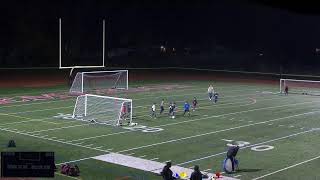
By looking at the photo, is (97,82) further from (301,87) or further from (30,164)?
(30,164)

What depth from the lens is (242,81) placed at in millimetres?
54750

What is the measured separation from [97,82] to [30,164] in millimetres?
33452

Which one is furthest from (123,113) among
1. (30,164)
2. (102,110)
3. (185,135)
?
(30,164)

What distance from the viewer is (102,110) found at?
28.9 metres

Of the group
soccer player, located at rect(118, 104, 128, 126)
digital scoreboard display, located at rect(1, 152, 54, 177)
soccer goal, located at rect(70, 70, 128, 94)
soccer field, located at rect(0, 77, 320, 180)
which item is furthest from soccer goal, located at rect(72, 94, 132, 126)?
digital scoreboard display, located at rect(1, 152, 54, 177)

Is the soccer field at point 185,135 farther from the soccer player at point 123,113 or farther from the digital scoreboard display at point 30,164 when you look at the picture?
the digital scoreboard display at point 30,164

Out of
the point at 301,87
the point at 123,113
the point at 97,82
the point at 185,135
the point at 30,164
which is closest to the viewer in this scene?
the point at 30,164

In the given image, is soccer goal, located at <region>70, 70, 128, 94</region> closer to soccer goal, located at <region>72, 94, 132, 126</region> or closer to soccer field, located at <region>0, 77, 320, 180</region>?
soccer field, located at <region>0, 77, 320, 180</region>

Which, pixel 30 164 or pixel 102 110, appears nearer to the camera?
pixel 30 164

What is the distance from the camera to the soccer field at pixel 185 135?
17719 mm

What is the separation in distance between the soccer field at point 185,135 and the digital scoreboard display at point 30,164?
3781 mm

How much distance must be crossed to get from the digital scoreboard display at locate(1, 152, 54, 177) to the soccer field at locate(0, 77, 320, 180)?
12.4 feet

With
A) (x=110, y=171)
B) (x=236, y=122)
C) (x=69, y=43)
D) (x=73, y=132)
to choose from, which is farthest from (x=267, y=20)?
(x=110, y=171)

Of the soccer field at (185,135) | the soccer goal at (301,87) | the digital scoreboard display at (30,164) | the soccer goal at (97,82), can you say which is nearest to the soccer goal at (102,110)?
the soccer field at (185,135)
